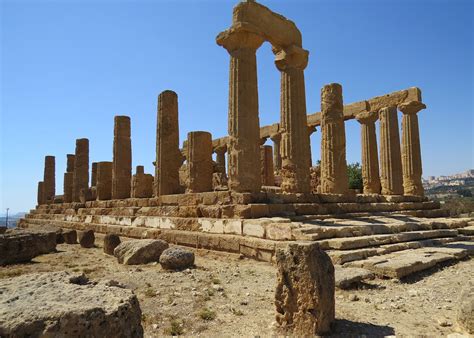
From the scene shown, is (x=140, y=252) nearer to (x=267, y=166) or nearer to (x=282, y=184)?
(x=282, y=184)

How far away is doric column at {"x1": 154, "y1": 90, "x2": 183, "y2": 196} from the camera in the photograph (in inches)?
561

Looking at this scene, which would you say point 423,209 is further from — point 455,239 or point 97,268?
point 97,268

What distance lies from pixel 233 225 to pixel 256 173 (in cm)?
213

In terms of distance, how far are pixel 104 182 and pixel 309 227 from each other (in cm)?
1406

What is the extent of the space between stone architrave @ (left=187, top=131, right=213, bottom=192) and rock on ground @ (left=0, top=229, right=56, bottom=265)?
467 centimetres

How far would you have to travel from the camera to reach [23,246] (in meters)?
9.73

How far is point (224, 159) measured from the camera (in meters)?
26.8

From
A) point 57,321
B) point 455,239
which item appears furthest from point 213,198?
point 57,321

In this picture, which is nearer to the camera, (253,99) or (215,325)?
(215,325)

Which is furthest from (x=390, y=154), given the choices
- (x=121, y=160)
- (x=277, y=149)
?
(x=121, y=160)

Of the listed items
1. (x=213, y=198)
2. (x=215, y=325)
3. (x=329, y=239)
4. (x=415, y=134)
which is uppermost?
(x=415, y=134)

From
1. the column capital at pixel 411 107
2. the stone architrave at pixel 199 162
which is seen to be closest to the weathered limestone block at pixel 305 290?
the stone architrave at pixel 199 162

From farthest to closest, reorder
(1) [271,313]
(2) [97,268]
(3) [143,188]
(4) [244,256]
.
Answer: (3) [143,188], (4) [244,256], (2) [97,268], (1) [271,313]

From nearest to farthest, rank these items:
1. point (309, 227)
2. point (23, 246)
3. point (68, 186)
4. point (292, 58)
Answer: point (309, 227)
point (23, 246)
point (292, 58)
point (68, 186)
